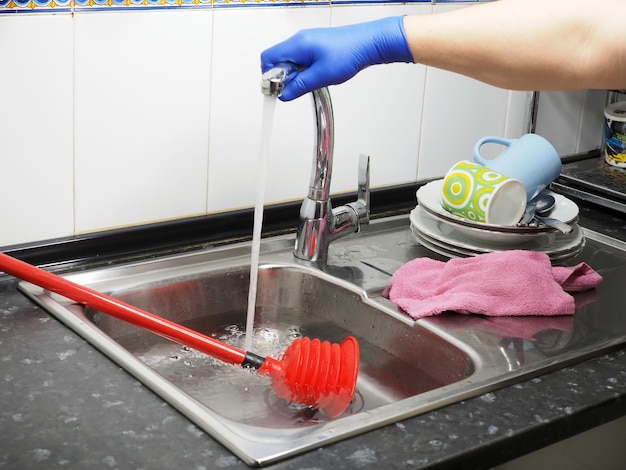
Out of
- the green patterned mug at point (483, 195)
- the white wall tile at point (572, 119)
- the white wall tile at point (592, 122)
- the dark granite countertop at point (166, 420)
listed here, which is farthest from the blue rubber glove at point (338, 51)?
the white wall tile at point (592, 122)

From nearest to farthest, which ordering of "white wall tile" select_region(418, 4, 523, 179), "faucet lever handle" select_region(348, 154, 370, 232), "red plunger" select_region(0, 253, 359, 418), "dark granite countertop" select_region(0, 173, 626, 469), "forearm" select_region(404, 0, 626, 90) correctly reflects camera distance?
"dark granite countertop" select_region(0, 173, 626, 469) < "forearm" select_region(404, 0, 626, 90) < "red plunger" select_region(0, 253, 359, 418) < "faucet lever handle" select_region(348, 154, 370, 232) < "white wall tile" select_region(418, 4, 523, 179)

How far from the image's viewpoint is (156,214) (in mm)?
1458

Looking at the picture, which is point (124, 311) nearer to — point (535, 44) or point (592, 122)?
point (535, 44)

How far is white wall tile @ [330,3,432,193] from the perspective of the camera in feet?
5.31

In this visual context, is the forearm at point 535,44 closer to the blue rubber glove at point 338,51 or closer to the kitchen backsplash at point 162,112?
the blue rubber glove at point 338,51

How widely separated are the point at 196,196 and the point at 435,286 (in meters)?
0.40

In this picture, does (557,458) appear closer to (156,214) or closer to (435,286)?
(435,286)

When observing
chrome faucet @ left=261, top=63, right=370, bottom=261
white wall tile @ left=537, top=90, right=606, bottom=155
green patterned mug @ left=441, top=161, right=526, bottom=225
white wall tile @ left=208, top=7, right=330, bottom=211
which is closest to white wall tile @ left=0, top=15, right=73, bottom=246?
white wall tile @ left=208, top=7, right=330, bottom=211

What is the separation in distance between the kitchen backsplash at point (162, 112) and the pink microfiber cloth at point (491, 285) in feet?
1.06

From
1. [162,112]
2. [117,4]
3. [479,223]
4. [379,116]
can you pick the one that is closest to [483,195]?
[479,223]

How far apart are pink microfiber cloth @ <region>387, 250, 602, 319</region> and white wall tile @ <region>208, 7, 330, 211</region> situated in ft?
0.96

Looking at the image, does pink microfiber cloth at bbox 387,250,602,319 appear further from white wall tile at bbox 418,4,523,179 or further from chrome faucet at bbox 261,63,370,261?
white wall tile at bbox 418,4,523,179

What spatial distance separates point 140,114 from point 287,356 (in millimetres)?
444

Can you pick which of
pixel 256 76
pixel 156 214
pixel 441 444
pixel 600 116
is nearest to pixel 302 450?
pixel 441 444
